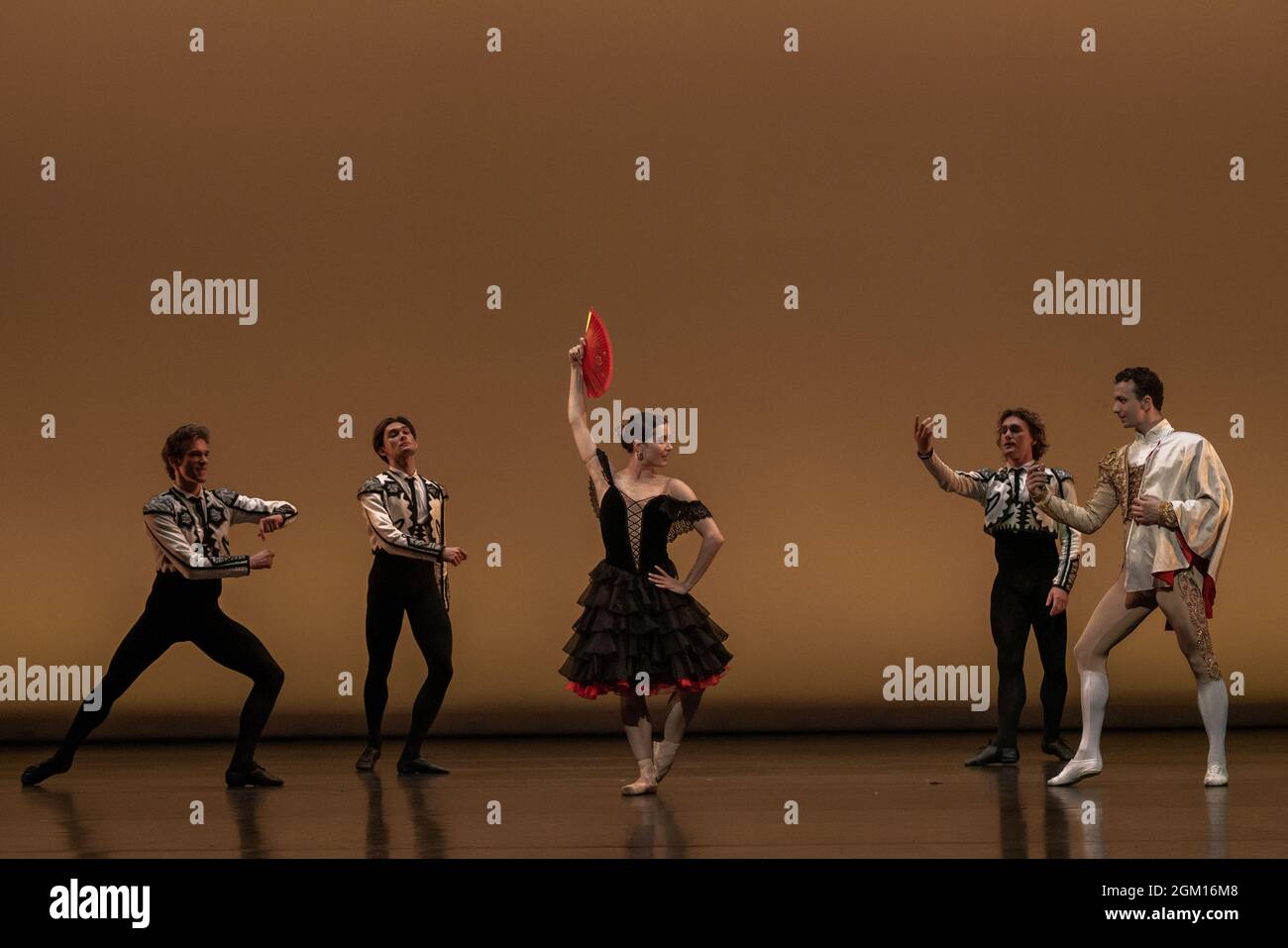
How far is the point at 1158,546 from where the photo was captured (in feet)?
17.4

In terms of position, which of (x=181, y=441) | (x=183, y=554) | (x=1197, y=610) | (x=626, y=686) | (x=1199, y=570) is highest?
(x=181, y=441)

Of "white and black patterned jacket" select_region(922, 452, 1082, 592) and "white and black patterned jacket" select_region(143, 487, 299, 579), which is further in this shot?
"white and black patterned jacket" select_region(922, 452, 1082, 592)

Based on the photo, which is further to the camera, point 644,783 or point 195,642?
point 195,642

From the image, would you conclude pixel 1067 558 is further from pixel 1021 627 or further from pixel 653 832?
pixel 653 832

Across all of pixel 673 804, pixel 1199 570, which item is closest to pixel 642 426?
pixel 673 804

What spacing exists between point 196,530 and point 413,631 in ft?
3.43

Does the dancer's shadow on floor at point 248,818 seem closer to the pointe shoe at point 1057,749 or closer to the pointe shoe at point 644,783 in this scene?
the pointe shoe at point 644,783

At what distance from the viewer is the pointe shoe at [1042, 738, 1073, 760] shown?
637cm

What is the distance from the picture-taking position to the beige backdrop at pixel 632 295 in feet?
25.8

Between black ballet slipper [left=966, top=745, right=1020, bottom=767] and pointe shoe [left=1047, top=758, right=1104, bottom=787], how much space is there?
33.8 inches

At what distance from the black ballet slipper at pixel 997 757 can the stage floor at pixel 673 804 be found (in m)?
0.12

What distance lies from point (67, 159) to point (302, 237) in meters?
1.27
